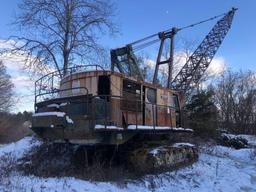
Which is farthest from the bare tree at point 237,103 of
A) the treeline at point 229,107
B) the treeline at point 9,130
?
the treeline at point 9,130

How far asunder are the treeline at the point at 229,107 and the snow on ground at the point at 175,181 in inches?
481

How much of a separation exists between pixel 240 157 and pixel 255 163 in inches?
107

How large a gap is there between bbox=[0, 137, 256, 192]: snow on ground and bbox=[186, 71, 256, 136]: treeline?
12.2m

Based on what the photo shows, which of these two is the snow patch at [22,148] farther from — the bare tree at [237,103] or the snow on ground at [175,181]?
the bare tree at [237,103]

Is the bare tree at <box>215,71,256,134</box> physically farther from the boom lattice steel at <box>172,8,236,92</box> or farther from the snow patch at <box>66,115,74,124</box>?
the snow patch at <box>66,115,74,124</box>

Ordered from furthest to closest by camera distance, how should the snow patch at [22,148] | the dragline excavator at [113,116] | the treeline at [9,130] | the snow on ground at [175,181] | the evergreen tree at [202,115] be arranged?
the treeline at [9,130]
the evergreen tree at [202,115]
the snow patch at [22,148]
the dragline excavator at [113,116]
the snow on ground at [175,181]

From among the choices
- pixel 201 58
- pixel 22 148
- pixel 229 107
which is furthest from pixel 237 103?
pixel 22 148

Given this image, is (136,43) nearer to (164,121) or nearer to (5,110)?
(164,121)

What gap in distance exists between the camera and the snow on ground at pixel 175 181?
371 inches

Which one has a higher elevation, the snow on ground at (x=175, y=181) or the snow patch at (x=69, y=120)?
the snow patch at (x=69, y=120)

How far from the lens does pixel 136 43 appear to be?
22.3 m

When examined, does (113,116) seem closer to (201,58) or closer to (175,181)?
(175,181)

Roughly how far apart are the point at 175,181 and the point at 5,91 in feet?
151

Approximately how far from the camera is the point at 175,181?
1277 centimetres
